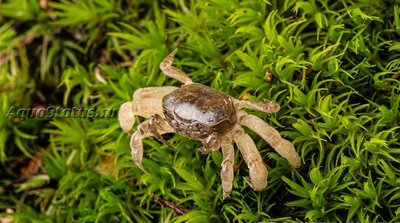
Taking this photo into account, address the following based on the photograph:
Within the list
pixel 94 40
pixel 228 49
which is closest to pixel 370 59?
pixel 228 49

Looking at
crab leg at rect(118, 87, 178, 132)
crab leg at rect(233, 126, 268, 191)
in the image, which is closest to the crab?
crab leg at rect(233, 126, 268, 191)

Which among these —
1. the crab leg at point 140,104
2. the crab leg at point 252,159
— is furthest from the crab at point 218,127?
the crab leg at point 140,104

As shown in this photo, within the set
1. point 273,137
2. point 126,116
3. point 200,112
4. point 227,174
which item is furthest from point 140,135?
point 273,137

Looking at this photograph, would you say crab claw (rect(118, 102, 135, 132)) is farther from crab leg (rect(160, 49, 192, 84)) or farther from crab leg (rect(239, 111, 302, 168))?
crab leg (rect(239, 111, 302, 168))

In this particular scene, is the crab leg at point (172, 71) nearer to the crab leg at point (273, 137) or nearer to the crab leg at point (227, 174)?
the crab leg at point (273, 137)

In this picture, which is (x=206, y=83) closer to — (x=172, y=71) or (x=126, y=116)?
(x=172, y=71)

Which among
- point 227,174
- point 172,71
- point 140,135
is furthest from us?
point 172,71
